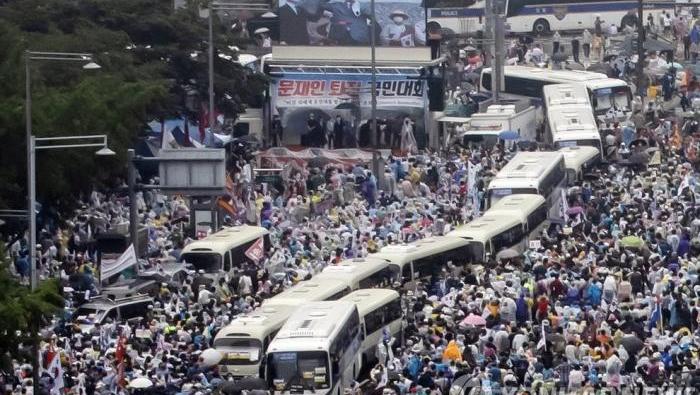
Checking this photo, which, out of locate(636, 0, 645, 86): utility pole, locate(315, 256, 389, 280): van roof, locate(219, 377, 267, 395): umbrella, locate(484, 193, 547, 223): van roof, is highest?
locate(636, 0, 645, 86): utility pole

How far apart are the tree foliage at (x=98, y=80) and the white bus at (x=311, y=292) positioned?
664cm

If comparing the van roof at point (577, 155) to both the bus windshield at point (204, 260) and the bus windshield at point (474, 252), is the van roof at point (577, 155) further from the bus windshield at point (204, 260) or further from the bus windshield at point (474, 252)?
the bus windshield at point (204, 260)

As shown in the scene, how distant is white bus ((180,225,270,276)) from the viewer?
172ft

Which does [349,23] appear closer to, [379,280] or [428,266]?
[428,266]

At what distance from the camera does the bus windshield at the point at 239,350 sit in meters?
42.8

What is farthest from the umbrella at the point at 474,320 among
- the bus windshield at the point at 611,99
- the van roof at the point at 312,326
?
the bus windshield at the point at 611,99

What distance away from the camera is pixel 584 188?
59.8 m

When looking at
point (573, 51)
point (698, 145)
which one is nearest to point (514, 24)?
point (573, 51)

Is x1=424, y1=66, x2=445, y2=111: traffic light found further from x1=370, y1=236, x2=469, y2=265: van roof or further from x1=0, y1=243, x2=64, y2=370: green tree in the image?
x1=0, y1=243, x2=64, y2=370: green tree

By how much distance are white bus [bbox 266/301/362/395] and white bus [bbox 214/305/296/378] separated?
2.31 feet

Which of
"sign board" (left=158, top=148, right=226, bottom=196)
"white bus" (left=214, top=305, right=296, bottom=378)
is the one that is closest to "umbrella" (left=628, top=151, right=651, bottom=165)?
"sign board" (left=158, top=148, right=226, bottom=196)

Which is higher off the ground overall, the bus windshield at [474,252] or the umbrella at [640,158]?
the umbrella at [640,158]

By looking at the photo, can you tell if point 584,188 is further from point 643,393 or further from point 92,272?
point 643,393

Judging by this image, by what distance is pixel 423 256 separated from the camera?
167ft
